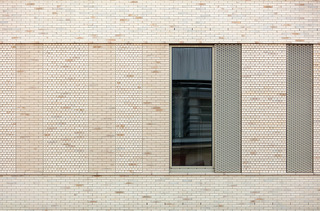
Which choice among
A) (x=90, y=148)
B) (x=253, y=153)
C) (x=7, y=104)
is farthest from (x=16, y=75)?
(x=253, y=153)

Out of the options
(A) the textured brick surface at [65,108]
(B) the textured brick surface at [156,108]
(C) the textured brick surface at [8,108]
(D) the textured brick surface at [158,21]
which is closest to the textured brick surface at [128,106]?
(B) the textured brick surface at [156,108]

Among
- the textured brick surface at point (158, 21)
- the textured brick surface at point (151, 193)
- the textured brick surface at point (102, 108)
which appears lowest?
the textured brick surface at point (151, 193)

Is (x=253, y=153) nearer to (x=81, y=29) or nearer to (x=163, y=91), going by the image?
(x=163, y=91)

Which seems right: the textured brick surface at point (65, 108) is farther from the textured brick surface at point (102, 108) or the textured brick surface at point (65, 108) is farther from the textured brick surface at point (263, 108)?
the textured brick surface at point (263, 108)

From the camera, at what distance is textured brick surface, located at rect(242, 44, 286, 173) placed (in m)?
6.66

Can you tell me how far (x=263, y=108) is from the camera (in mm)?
6684

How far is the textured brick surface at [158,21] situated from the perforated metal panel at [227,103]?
37cm

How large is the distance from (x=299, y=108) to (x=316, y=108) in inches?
16.2

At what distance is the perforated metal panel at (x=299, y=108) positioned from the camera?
667cm

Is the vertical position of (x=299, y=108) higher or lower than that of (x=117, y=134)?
higher

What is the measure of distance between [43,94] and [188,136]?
3781 millimetres

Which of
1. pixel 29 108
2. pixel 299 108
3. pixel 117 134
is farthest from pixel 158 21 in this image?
pixel 299 108

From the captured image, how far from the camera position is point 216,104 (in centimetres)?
673

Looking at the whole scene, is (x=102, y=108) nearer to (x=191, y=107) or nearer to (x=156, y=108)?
(x=156, y=108)
